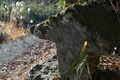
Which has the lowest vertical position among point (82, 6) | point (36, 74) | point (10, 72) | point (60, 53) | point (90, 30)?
point (10, 72)

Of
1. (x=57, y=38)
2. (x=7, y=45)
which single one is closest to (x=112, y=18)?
(x=57, y=38)

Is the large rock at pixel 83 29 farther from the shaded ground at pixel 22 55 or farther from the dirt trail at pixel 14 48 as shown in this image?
the dirt trail at pixel 14 48

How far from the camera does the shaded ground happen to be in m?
1.90

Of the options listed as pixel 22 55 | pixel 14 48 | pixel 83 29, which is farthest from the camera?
pixel 14 48

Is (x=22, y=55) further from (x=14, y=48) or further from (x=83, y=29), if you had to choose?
(x=83, y=29)

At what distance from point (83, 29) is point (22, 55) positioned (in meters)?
1.83

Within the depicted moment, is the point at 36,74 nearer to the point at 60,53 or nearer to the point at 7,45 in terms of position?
the point at 60,53

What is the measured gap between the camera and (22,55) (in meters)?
2.42

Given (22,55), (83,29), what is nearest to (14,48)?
(22,55)

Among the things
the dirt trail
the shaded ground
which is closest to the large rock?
the shaded ground

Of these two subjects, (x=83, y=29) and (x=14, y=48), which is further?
(x=14, y=48)

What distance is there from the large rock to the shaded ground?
0.86m

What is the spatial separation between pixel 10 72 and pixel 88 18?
4.68ft

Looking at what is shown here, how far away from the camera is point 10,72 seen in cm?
190
